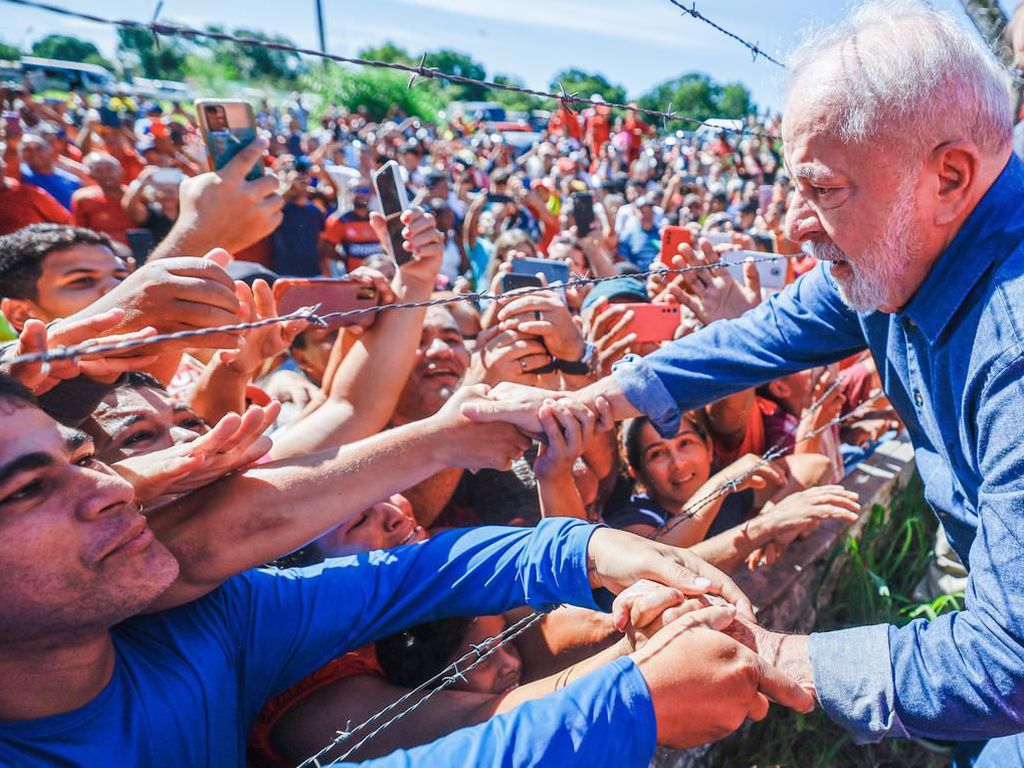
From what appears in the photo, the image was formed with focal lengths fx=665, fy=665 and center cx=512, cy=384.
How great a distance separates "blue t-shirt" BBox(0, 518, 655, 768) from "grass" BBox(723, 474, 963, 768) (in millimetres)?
1654

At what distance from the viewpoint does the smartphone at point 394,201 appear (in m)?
2.52

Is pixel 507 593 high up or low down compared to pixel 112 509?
down

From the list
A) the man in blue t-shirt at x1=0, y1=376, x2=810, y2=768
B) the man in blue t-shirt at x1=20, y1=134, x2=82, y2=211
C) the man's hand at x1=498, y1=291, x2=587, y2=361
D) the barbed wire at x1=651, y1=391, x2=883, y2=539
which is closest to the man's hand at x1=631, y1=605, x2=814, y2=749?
the man in blue t-shirt at x1=0, y1=376, x2=810, y2=768

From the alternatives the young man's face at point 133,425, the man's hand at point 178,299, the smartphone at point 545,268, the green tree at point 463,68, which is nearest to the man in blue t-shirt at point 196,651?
the man's hand at point 178,299

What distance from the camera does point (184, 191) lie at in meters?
2.26

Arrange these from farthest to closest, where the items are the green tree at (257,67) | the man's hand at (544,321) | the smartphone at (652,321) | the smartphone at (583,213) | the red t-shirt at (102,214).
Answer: the green tree at (257,67)
the red t-shirt at (102,214)
the smartphone at (583,213)
the smartphone at (652,321)
the man's hand at (544,321)

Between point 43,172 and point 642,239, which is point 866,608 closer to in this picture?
point 642,239

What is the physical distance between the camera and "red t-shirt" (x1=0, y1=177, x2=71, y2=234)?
4.81 m

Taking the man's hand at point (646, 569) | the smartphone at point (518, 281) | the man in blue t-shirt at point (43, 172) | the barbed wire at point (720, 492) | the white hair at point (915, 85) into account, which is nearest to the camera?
the white hair at point (915, 85)

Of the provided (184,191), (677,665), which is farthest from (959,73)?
(184,191)

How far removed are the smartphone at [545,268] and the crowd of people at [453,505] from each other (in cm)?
52

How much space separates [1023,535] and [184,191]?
2470 mm

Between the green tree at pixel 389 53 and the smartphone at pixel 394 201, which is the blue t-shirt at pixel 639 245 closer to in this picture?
the smartphone at pixel 394 201

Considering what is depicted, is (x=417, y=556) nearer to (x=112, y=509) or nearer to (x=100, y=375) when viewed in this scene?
(x=112, y=509)
